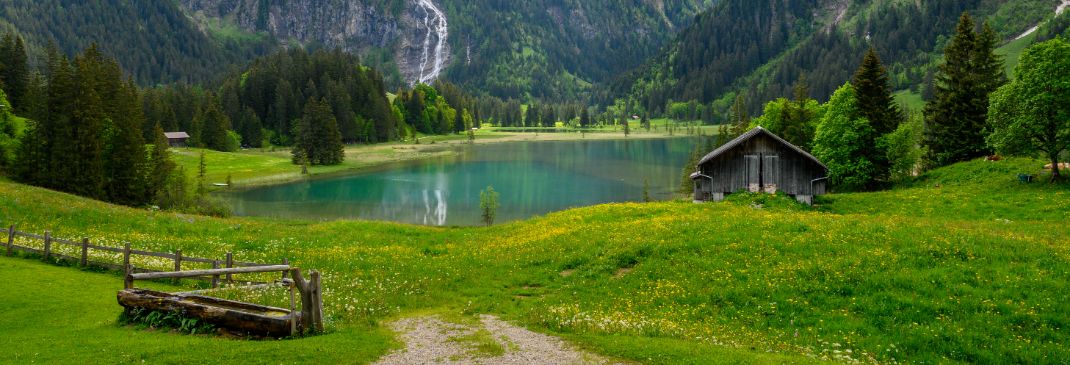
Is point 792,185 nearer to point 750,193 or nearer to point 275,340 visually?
point 750,193

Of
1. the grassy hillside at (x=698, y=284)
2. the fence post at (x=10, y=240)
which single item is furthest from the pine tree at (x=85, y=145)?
the fence post at (x=10, y=240)

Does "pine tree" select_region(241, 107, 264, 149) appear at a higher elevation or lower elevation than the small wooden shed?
higher

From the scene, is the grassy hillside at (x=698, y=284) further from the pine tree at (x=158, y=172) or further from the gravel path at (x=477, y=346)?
the pine tree at (x=158, y=172)

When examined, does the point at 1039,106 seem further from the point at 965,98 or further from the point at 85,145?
the point at 85,145

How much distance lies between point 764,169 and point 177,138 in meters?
129

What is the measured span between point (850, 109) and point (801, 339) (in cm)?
5080

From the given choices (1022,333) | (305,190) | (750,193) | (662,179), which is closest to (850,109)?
(750,193)

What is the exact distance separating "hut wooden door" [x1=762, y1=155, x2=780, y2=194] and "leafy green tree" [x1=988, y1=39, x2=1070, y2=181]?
1459 cm

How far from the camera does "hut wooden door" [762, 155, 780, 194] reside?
4950 centimetres

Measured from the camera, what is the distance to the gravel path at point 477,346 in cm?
1412

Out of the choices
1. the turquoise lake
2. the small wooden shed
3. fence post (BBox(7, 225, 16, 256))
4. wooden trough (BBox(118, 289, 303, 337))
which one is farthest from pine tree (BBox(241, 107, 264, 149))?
wooden trough (BBox(118, 289, 303, 337))

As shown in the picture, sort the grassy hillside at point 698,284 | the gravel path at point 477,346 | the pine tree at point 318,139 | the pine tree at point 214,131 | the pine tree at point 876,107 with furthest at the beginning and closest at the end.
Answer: the pine tree at point 214,131 < the pine tree at point 318,139 < the pine tree at point 876,107 < the grassy hillside at point 698,284 < the gravel path at point 477,346

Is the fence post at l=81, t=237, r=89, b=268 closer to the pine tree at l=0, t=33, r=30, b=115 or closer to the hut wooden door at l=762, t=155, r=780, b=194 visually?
the hut wooden door at l=762, t=155, r=780, b=194

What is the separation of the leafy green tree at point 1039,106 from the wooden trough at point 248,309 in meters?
46.3
